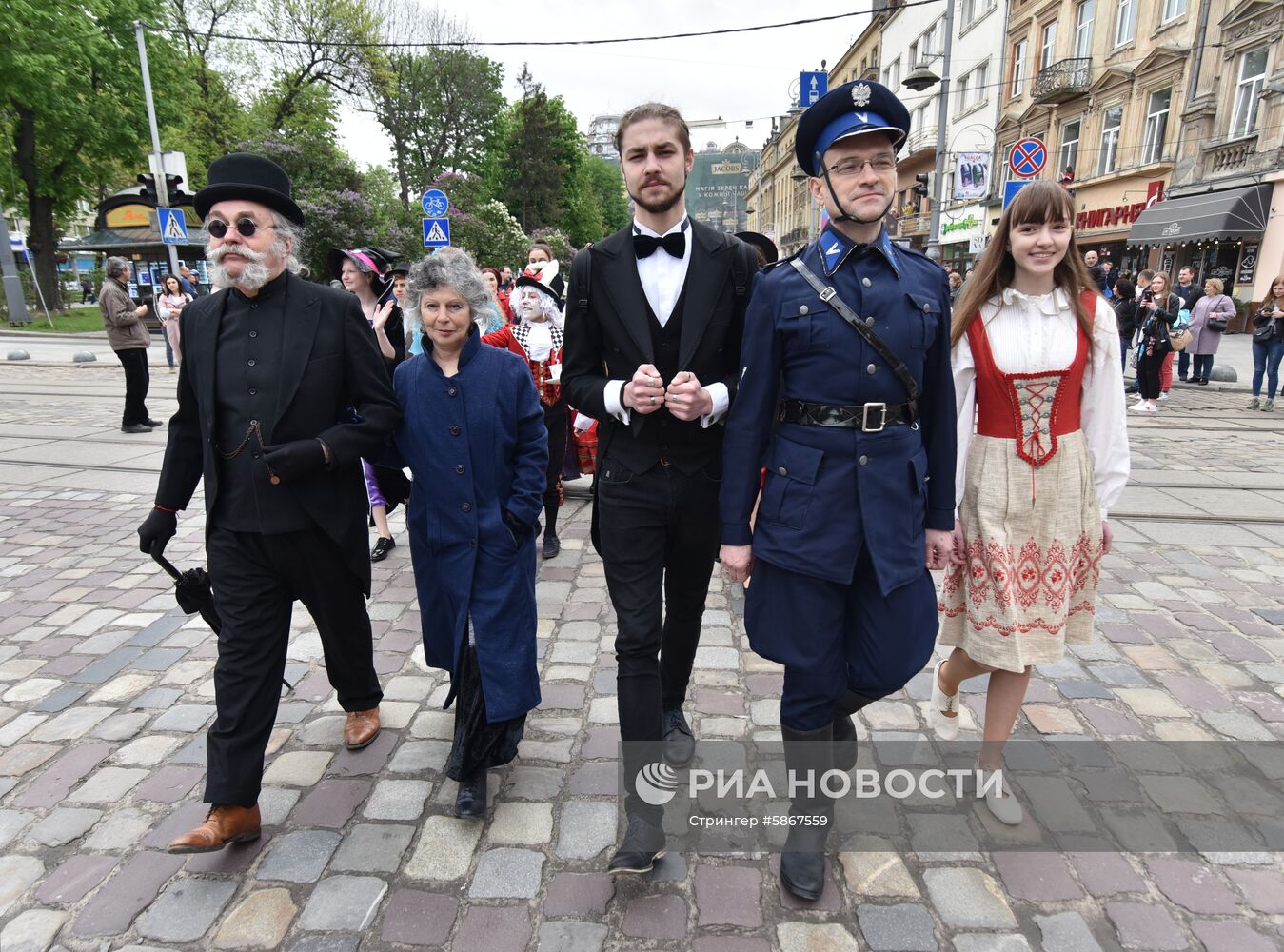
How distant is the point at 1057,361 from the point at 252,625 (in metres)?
2.81

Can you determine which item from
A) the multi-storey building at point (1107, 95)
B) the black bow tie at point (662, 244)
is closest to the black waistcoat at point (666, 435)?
the black bow tie at point (662, 244)

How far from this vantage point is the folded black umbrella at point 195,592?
272 cm

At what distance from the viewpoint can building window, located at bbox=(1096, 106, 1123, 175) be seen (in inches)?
991

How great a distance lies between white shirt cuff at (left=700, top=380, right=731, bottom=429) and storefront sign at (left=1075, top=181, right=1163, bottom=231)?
2496 centimetres

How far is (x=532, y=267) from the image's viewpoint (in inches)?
221

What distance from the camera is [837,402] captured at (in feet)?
7.04

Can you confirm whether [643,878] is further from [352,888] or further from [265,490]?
[265,490]

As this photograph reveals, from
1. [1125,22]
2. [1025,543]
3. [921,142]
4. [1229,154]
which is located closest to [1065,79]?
[1125,22]

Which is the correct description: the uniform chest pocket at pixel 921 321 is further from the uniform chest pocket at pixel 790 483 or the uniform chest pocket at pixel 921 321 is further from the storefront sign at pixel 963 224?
the storefront sign at pixel 963 224

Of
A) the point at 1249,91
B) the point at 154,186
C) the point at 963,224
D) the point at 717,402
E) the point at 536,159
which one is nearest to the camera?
the point at 717,402

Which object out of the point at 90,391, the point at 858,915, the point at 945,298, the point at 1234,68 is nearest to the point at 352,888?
the point at 858,915

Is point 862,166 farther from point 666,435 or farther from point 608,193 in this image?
point 608,193

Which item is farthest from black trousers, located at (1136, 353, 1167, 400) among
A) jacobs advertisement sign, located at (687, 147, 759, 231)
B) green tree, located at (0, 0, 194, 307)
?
jacobs advertisement sign, located at (687, 147, 759, 231)

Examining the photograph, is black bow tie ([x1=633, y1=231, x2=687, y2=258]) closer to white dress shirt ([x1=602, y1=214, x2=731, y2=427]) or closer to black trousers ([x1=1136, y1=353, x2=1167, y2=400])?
white dress shirt ([x1=602, y1=214, x2=731, y2=427])
